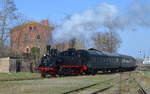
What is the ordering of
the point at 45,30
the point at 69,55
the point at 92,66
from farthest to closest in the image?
the point at 45,30 → the point at 92,66 → the point at 69,55

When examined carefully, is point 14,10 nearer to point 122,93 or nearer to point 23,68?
point 23,68

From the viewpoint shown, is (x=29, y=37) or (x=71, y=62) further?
(x=29, y=37)

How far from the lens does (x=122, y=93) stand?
21.3m

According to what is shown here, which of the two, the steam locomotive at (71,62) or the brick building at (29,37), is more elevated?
the brick building at (29,37)

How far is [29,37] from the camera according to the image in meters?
94.8

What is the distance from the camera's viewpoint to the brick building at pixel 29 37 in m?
80.8

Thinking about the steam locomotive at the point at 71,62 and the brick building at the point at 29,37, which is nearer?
the steam locomotive at the point at 71,62

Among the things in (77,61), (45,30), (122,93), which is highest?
(45,30)

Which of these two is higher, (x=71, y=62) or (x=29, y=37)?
(x=29, y=37)

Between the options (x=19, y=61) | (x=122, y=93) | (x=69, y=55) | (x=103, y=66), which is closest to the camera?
(x=122, y=93)

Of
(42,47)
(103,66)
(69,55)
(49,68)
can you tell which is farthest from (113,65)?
(42,47)

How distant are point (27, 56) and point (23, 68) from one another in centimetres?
1038

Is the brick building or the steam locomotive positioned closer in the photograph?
the steam locomotive

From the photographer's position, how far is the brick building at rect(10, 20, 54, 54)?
80812mm
